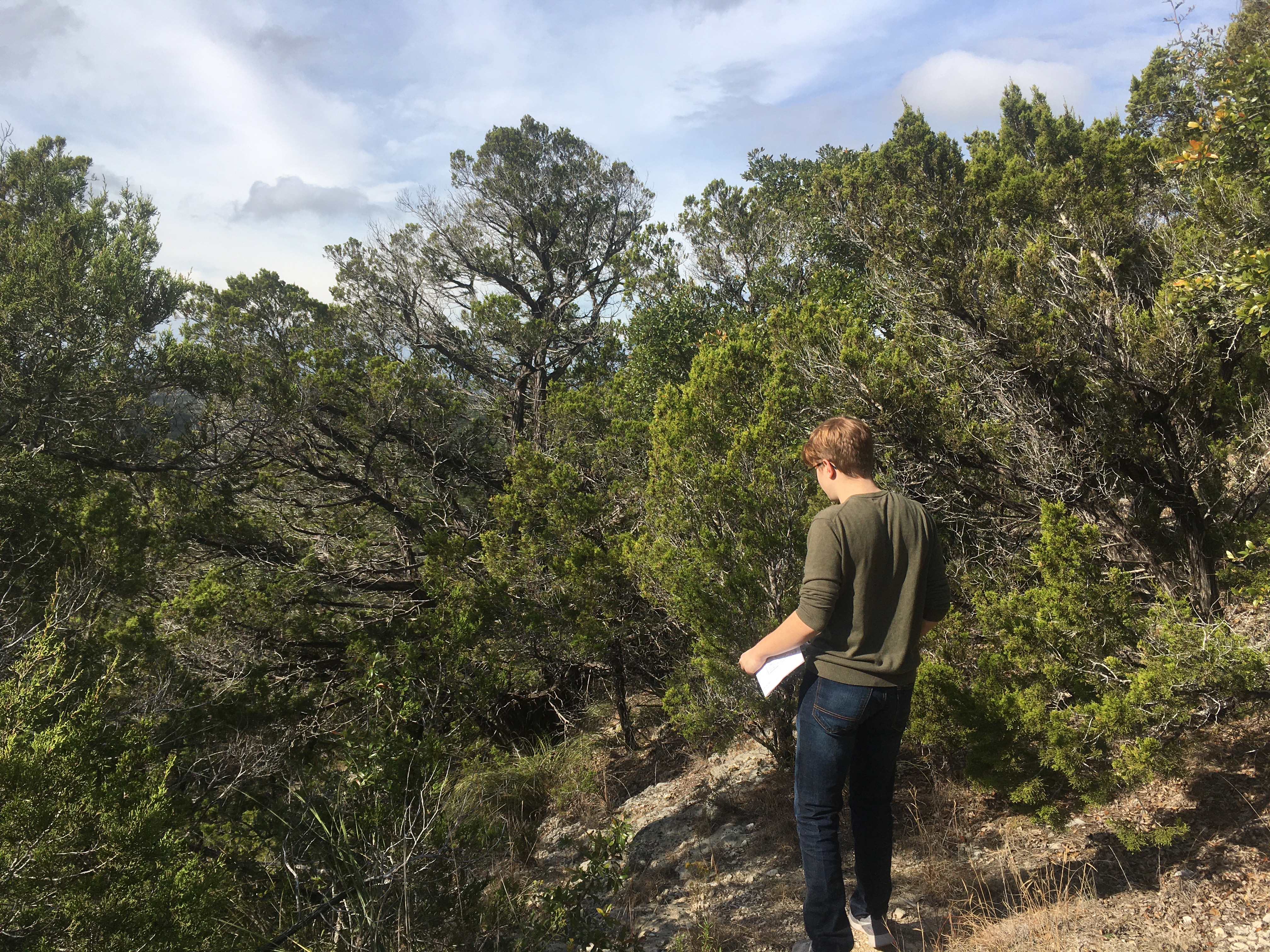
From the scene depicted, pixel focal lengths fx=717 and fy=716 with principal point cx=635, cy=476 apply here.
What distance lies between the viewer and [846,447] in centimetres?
221

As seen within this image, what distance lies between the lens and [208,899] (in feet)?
7.16

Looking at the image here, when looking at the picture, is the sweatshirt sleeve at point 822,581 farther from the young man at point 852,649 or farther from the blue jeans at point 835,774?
the blue jeans at point 835,774

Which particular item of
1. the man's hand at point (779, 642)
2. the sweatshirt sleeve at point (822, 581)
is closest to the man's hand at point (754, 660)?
the man's hand at point (779, 642)

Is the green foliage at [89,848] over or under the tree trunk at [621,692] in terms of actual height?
over

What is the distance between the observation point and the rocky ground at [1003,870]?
2420 millimetres

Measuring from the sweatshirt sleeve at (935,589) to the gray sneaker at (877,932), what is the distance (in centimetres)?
99

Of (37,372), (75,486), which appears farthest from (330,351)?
(75,486)

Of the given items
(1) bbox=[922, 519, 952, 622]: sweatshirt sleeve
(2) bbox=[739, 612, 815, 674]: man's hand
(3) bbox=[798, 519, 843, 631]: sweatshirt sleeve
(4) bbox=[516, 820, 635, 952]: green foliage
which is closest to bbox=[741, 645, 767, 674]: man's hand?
(2) bbox=[739, 612, 815, 674]: man's hand

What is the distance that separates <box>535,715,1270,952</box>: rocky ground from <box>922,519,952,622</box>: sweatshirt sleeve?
3.61ft

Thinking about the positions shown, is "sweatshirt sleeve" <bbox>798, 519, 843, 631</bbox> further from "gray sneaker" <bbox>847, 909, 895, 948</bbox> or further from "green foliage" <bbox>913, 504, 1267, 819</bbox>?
"green foliage" <bbox>913, 504, 1267, 819</bbox>

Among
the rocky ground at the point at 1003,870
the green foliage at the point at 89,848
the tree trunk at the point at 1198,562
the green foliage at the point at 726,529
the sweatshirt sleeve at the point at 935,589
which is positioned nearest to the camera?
the green foliage at the point at 89,848

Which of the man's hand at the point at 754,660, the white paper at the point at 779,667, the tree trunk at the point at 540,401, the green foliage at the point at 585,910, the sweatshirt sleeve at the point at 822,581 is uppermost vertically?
the tree trunk at the point at 540,401

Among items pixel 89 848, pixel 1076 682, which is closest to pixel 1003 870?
pixel 1076 682

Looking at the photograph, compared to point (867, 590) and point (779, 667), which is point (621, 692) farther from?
point (867, 590)
